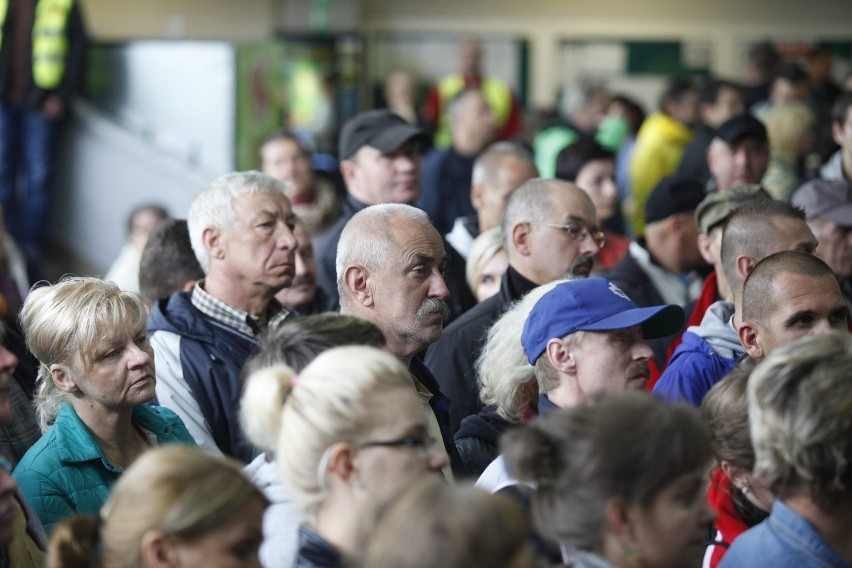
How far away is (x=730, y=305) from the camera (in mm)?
4137

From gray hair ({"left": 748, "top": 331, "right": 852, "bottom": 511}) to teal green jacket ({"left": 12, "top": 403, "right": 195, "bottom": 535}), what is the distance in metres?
1.75

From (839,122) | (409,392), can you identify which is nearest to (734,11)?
(839,122)

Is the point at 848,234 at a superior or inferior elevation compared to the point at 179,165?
superior

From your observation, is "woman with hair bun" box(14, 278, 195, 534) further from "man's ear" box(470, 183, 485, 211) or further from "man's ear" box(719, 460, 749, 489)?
"man's ear" box(470, 183, 485, 211)

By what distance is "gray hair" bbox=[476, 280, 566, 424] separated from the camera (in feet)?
11.7

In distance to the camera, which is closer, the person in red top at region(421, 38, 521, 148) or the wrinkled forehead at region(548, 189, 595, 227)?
the wrinkled forehead at region(548, 189, 595, 227)

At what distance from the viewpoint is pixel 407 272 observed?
383 centimetres

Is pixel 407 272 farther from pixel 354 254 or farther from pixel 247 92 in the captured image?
pixel 247 92

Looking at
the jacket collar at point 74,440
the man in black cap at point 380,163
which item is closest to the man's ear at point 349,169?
the man in black cap at point 380,163

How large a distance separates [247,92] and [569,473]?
29.7 feet

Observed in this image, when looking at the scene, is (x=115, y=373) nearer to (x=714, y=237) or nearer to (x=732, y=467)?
(x=732, y=467)

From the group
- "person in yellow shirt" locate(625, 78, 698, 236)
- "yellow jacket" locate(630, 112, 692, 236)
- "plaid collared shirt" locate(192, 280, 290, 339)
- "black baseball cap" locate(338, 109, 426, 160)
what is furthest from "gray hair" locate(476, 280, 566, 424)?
"yellow jacket" locate(630, 112, 692, 236)

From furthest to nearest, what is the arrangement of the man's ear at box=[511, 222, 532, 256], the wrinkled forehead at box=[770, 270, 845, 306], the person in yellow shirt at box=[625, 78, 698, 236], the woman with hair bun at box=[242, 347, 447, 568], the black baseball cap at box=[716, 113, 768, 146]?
the person in yellow shirt at box=[625, 78, 698, 236] → the black baseball cap at box=[716, 113, 768, 146] → the man's ear at box=[511, 222, 532, 256] → the wrinkled forehead at box=[770, 270, 845, 306] → the woman with hair bun at box=[242, 347, 447, 568]

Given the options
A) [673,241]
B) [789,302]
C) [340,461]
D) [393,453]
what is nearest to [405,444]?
[393,453]
